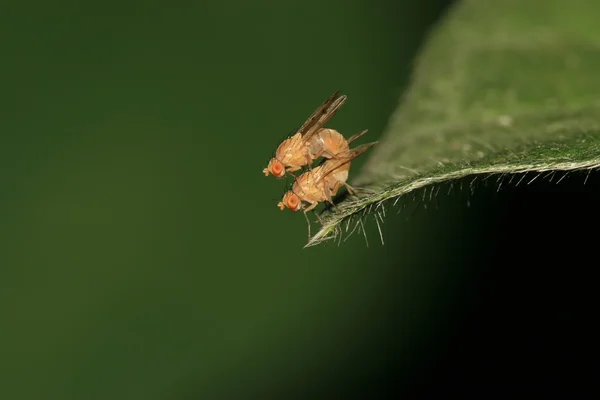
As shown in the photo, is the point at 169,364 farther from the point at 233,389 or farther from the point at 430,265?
the point at 430,265

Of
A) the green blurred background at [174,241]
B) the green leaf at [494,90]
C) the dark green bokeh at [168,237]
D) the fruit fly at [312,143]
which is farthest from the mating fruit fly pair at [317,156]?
the green blurred background at [174,241]

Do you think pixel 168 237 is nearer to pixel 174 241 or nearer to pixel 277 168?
pixel 174 241

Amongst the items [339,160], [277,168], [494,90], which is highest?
[277,168]

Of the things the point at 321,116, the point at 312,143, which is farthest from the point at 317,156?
the point at 321,116

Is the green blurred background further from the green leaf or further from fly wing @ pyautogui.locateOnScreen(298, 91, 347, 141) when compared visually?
fly wing @ pyautogui.locateOnScreen(298, 91, 347, 141)

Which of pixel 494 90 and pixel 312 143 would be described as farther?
pixel 312 143

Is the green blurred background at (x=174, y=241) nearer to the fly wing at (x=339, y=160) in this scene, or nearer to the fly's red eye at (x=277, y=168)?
the fly wing at (x=339, y=160)
